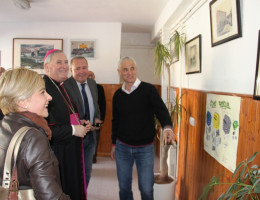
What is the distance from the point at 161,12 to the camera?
357 centimetres

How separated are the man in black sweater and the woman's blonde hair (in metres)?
1.12

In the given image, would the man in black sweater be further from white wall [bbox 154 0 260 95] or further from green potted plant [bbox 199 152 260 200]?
green potted plant [bbox 199 152 260 200]

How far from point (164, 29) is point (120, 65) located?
1675 mm

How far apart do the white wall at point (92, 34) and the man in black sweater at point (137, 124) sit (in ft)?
8.14

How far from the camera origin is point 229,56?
1.50 m

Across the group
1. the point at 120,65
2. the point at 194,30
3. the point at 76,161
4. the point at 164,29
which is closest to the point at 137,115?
the point at 120,65

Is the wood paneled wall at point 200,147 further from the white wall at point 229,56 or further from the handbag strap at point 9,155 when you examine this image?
the handbag strap at point 9,155

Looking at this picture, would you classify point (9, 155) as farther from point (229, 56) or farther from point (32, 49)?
point (32, 49)

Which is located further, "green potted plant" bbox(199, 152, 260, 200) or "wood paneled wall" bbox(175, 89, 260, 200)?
"wood paneled wall" bbox(175, 89, 260, 200)

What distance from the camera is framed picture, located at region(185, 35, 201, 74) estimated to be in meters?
2.08

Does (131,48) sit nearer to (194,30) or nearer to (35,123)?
(194,30)

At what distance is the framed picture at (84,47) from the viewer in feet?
14.8

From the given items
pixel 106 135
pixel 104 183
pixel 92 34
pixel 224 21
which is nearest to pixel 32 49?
pixel 92 34

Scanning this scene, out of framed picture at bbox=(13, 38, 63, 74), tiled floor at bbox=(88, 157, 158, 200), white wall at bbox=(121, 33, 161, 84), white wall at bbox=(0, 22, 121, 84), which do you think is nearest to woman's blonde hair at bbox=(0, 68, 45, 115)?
tiled floor at bbox=(88, 157, 158, 200)
